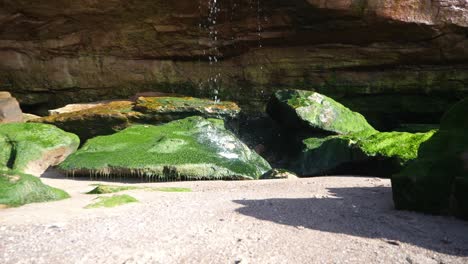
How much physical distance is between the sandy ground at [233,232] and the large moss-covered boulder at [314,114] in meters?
Result: 4.72

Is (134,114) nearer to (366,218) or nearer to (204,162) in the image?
(204,162)

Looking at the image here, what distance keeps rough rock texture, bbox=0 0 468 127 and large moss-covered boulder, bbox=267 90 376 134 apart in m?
2.93

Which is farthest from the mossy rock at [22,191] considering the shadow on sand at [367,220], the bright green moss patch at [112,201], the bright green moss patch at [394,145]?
the bright green moss patch at [394,145]

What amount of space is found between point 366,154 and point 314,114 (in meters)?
2.61

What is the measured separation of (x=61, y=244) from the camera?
3793 millimetres

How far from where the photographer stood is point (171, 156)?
8.81m

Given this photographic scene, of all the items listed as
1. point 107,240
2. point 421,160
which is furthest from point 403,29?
point 107,240

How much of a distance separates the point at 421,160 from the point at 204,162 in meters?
4.23

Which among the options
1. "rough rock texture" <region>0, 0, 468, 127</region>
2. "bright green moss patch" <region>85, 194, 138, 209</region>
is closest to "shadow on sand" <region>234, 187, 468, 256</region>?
"bright green moss patch" <region>85, 194, 138, 209</region>

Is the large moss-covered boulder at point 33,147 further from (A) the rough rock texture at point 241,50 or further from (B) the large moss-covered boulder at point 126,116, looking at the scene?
(A) the rough rock texture at point 241,50

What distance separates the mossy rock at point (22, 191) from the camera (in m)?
5.44

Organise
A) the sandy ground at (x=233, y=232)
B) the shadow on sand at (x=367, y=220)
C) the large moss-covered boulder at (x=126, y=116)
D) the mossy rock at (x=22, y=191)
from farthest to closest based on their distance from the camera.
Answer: the large moss-covered boulder at (x=126, y=116)
the mossy rock at (x=22, y=191)
the shadow on sand at (x=367, y=220)
the sandy ground at (x=233, y=232)

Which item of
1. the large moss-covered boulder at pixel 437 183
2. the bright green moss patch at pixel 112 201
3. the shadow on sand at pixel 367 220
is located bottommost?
the bright green moss patch at pixel 112 201

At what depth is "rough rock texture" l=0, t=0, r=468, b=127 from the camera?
12805 mm
